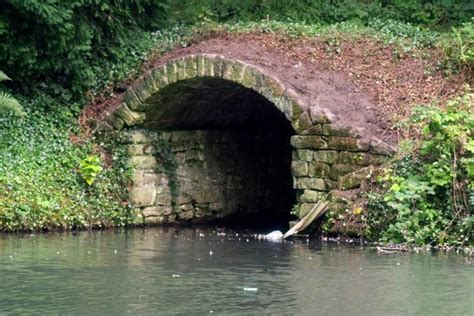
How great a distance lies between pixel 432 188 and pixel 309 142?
203 centimetres

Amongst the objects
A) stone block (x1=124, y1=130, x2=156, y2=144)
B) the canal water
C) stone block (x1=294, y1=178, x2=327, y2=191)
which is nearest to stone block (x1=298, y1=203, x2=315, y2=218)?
stone block (x1=294, y1=178, x2=327, y2=191)

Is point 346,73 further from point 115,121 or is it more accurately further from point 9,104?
point 9,104

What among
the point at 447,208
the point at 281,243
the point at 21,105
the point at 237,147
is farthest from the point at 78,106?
the point at 447,208

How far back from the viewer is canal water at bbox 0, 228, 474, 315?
10.3m

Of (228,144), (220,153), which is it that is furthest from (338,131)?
(228,144)

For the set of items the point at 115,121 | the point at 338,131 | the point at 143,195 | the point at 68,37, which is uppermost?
the point at 68,37

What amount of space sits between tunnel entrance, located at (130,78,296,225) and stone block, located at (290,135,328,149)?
1.80 meters

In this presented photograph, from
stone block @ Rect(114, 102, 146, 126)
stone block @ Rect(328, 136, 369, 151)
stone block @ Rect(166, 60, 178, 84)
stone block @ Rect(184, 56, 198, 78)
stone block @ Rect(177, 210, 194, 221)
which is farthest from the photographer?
stone block @ Rect(177, 210, 194, 221)

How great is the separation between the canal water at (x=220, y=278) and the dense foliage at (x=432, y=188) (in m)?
0.69

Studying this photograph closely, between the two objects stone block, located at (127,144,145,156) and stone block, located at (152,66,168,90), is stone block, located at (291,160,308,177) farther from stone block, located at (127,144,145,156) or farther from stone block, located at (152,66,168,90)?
stone block, located at (127,144,145,156)

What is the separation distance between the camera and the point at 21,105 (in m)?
17.7

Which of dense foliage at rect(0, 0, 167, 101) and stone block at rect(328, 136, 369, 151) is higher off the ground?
dense foliage at rect(0, 0, 167, 101)

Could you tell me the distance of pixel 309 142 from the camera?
631 inches

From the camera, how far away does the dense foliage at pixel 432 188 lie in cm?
1455
